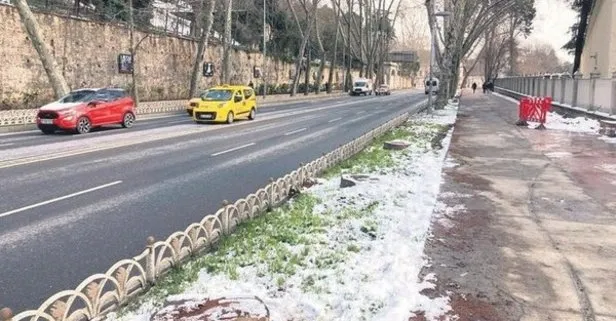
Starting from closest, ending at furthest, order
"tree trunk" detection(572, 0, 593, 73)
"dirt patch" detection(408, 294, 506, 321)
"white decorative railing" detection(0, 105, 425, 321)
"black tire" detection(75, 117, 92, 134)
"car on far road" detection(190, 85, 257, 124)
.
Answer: "white decorative railing" detection(0, 105, 425, 321) < "dirt patch" detection(408, 294, 506, 321) < "black tire" detection(75, 117, 92, 134) < "car on far road" detection(190, 85, 257, 124) < "tree trunk" detection(572, 0, 593, 73)

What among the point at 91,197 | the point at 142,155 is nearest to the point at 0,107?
the point at 142,155

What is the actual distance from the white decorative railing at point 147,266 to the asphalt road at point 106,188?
781mm

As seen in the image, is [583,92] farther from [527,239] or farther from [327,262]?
[327,262]

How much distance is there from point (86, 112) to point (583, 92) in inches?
815

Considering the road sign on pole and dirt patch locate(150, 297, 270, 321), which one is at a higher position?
the road sign on pole

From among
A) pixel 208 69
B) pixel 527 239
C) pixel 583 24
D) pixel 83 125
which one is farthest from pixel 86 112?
pixel 583 24

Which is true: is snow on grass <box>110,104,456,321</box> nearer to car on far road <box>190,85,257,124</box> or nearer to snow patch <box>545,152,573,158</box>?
snow patch <box>545,152,573,158</box>

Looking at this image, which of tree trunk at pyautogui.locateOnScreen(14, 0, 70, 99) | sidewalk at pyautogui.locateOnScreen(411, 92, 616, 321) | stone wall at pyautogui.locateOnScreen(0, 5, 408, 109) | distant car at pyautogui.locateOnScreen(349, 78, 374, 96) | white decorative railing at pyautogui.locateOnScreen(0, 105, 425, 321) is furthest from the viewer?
distant car at pyautogui.locateOnScreen(349, 78, 374, 96)

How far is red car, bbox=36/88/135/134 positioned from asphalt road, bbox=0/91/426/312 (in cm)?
77

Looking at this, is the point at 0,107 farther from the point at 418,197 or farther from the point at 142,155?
the point at 418,197

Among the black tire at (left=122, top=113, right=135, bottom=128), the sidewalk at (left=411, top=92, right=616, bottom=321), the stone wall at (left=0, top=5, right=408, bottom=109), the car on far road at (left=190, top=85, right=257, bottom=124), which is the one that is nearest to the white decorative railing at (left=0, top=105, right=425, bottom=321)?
the sidewalk at (left=411, top=92, right=616, bottom=321)

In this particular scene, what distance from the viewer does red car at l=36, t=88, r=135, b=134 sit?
719 inches

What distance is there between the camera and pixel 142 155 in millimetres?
13164

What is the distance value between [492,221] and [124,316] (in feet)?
16.1
